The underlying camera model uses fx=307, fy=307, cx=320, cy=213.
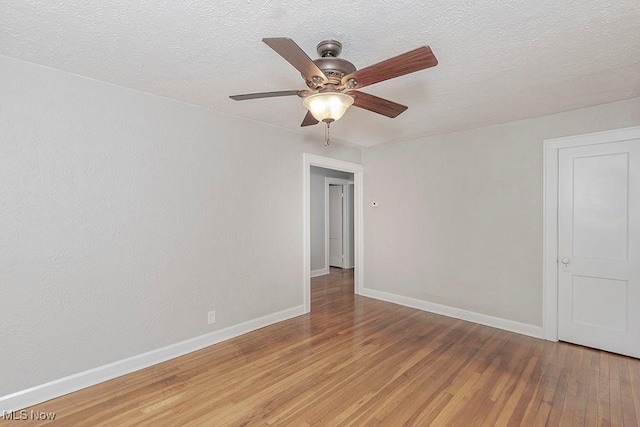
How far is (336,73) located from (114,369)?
2.92 m

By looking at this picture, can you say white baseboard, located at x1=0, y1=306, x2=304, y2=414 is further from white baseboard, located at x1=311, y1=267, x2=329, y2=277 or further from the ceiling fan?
white baseboard, located at x1=311, y1=267, x2=329, y2=277

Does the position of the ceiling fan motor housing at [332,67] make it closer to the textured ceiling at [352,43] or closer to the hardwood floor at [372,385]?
→ the textured ceiling at [352,43]

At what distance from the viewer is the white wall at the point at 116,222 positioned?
7.25 ft

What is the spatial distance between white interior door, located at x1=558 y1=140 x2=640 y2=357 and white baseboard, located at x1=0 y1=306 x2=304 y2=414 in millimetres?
3435

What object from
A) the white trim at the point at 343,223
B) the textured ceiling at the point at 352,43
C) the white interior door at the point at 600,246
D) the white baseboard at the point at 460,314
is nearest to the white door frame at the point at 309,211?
the white baseboard at the point at 460,314

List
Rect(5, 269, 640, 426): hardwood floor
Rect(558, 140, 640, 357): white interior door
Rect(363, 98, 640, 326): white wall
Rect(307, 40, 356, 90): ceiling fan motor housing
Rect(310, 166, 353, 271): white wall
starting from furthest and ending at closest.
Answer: Rect(310, 166, 353, 271): white wall < Rect(363, 98, 640, 326): white wall < Rect(558, 140, 640, 357): white interior door < Rect(5, 269, 640, 426): hardwood floor < Rect(307, 40, 356, 90): ceiling fan motor housing

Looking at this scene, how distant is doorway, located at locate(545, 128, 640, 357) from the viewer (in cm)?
294

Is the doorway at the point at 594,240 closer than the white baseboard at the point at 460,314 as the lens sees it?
Yes

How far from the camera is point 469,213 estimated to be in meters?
3.96

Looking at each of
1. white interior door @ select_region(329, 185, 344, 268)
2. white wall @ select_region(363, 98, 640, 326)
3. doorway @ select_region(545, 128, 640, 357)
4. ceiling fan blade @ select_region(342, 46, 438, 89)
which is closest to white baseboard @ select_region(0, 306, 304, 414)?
white wall @ select_region(363, 98, 640, 326)

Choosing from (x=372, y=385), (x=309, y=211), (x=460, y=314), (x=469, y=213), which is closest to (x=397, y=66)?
(x=372, y=385)

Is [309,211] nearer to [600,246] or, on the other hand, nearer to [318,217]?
[318,217]

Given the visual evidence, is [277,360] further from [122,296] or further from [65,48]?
[65,48]

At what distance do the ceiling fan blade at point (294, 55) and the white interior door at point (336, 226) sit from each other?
19.0 ft
